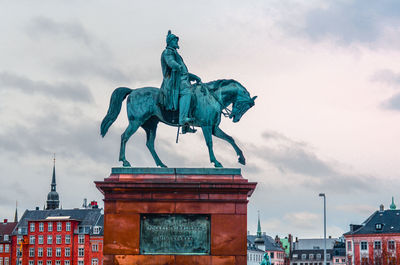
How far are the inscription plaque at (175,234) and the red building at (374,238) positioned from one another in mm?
91177

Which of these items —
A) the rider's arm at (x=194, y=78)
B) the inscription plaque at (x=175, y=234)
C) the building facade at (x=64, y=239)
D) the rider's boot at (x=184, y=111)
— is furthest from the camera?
the building facade at (x=64, y=239)

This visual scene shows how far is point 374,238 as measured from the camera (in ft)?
390

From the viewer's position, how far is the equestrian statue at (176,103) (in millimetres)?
25562

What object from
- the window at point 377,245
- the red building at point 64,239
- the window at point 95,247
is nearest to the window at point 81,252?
the red building at point 64,239

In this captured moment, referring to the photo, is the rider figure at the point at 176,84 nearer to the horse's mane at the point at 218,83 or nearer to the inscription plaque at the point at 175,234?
the horse's mane at the point at 218,83

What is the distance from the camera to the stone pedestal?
78.9 feet

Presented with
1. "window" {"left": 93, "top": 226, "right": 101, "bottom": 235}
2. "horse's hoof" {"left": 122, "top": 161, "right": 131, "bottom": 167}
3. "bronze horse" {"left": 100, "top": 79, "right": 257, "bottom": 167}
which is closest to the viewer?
"horse's hoof" {"left": 122, "top": 161, "right": 131, "bottom": 167}

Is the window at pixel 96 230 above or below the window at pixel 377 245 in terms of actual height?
above

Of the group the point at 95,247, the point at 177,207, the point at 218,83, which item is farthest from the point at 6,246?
the point at 177,207

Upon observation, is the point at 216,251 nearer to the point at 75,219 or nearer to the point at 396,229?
the point at 396,229

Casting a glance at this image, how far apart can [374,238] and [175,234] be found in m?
99.5

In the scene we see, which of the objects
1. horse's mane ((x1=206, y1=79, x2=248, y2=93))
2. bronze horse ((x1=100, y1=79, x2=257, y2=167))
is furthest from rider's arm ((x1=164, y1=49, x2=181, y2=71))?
horse's mane ((x1=206, y1=79, x2=248, y2=93))

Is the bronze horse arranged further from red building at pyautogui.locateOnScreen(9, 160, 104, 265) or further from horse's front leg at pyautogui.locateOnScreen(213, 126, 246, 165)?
red building at pyautogui.locateOnScreen(9, 160, 104, 265)

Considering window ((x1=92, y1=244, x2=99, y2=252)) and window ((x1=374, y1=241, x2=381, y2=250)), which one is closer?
window ((x1=374, y1=241, x2=381, y2=250))
